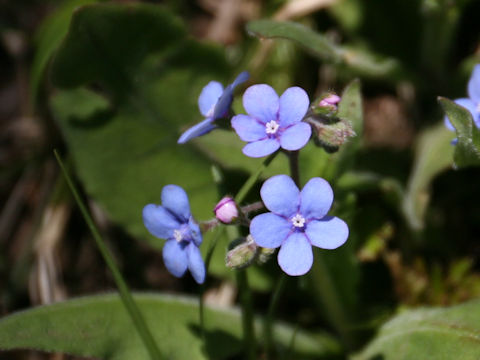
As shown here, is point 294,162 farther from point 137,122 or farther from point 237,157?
point 137,122

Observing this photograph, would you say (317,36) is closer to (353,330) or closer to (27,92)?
(353,330)

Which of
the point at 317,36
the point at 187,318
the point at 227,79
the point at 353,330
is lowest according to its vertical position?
the point at 353,330

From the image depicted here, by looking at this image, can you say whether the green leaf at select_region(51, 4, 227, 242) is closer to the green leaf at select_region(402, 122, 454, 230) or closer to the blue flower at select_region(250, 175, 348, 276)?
the green leaf at select_region(402, 122, 454, 230)

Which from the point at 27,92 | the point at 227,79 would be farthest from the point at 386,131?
the point at 27,92

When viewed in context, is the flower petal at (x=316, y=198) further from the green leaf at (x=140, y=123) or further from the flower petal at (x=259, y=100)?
the green leaf at (x=140, y=123)

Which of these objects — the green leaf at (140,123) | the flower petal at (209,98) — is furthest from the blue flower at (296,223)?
the green leaf at (140,123)

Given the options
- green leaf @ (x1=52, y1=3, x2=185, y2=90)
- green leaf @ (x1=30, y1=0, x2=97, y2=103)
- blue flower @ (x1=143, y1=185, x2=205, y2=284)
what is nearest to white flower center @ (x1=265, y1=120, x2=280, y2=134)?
blue flower @ (x1=143, y1=185, x2=205, y2=284)

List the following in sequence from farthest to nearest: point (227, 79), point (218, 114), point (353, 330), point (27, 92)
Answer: point (27, 92), point (227, 79), point (353, 330), point (218, 114)
